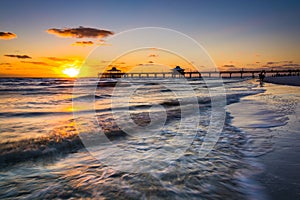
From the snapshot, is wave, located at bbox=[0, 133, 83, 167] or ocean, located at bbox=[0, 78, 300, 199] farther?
wave, located at bbox=[0, 133, 83, 167]

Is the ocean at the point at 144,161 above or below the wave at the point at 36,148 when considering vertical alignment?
below

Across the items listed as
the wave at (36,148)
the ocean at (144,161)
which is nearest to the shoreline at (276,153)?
the ocean at (144,161)

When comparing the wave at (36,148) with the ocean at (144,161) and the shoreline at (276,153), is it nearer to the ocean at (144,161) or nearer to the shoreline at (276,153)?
the ocean at (144,161)

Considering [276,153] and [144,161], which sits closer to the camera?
[144,161]

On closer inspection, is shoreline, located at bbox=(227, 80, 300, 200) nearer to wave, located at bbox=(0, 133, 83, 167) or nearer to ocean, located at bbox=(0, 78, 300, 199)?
ocean, located at bbox=(0, 78, 300, 199)

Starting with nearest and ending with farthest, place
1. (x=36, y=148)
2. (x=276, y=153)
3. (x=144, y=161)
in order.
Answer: (x=144, y=161) < (x=276, y=153) < (x=36, y=148)

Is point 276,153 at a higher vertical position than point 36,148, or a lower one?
lower

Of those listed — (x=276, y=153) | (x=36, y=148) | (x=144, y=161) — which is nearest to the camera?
(x=144, y=161)

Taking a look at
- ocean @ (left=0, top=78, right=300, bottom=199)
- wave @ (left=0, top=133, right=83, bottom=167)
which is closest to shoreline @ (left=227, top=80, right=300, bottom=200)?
ocean @ (left=0, top=78, right=300, bottom=199)

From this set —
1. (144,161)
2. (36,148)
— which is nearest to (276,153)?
(144,161)

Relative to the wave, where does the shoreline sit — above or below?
below

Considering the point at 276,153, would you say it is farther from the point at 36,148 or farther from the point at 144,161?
the point at 36,148

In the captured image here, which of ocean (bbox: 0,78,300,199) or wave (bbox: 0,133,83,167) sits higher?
wave (bbox: 0,133,83,167)

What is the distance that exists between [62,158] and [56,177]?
83 cm
